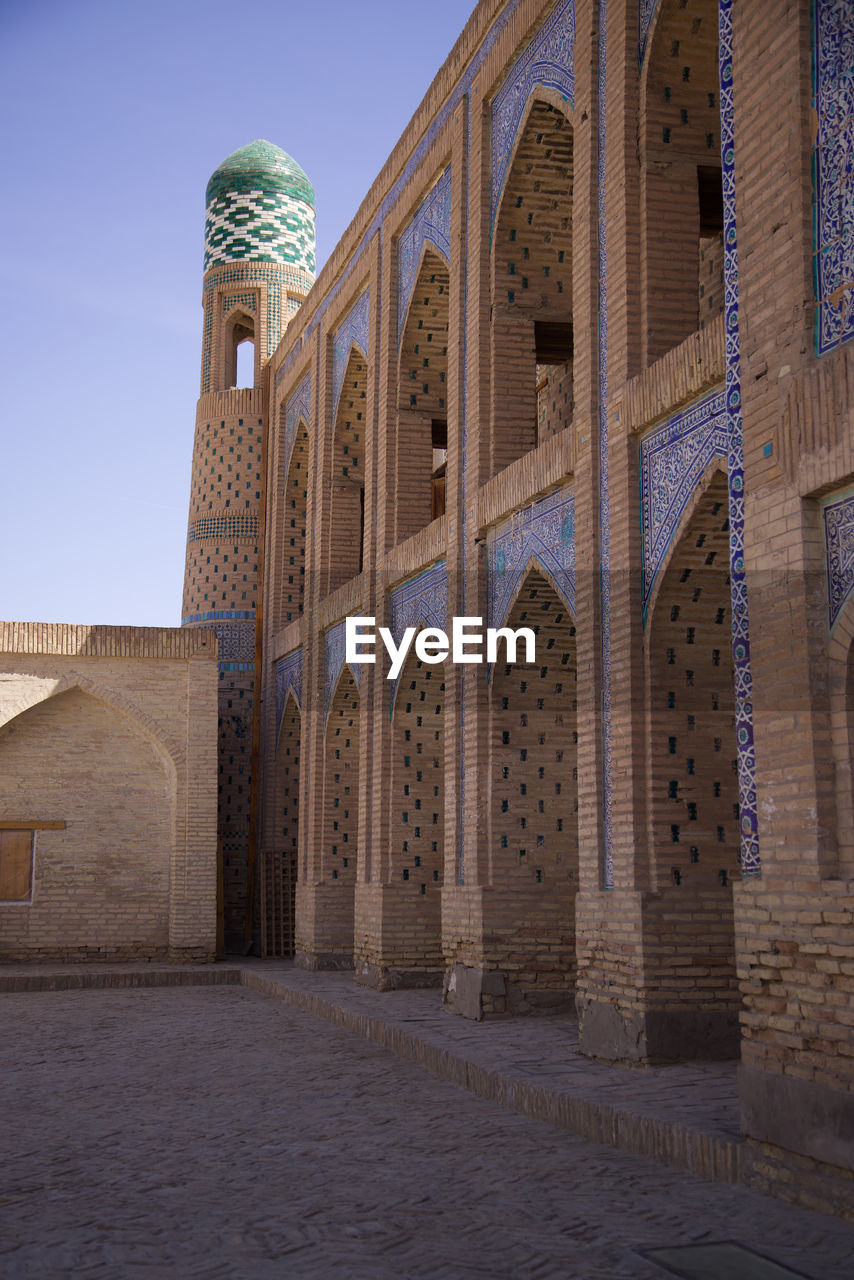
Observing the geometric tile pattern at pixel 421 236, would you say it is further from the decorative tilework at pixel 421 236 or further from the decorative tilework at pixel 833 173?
the decorative tilework at pixel 833 173

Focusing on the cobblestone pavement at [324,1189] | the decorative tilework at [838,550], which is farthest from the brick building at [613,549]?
the cobblestone pavement at [324,1189]

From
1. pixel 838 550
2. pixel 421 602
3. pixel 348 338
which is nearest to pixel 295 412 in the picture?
pixel 348 338

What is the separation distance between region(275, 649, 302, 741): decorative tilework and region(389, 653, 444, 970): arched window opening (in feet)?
11.0

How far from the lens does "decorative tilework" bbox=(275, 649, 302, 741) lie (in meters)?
15.0

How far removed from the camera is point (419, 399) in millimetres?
12141

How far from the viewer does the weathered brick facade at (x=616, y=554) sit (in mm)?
4941

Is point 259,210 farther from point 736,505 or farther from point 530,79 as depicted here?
point 736,505

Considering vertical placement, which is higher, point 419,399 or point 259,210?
point 259,210

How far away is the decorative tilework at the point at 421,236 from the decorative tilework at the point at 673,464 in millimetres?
4223

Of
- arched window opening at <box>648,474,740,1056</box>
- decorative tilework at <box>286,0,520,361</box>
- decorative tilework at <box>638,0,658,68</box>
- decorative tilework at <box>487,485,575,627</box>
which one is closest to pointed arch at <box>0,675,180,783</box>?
decorative tilework at <box>286,0,520,361</box>

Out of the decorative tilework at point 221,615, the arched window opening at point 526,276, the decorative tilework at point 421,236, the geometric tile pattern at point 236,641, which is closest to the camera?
the arched window opening at point 526,276

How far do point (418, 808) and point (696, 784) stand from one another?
471cm

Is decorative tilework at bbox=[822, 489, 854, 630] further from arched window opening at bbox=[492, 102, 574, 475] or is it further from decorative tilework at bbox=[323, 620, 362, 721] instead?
decorative tilework at bbox=[323, 620, 362, 721]

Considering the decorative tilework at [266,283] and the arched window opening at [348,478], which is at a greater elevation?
the decorative tilework at [266,283]
